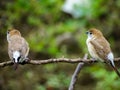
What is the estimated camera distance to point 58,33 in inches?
553

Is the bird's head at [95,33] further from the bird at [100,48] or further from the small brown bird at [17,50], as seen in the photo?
the small brown bird at [17,50]

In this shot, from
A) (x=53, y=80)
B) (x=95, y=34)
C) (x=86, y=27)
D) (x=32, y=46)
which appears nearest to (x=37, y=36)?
(x=32, y=46)

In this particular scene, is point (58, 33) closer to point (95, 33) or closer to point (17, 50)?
point (95, 33)

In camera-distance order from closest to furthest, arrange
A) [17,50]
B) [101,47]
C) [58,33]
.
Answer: [17,50] → [101,47] → [58,33]

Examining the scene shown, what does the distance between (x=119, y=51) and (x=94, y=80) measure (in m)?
1.00

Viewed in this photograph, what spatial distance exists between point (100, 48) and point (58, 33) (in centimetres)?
661

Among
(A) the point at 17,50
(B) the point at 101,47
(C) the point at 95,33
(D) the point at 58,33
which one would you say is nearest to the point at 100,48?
(B) the point at 101,47

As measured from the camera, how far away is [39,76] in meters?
12.6

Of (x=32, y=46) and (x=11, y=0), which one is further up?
(x=11, y=0)

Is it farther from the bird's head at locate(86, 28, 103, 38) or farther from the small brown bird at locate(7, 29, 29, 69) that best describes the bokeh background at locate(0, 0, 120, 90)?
the small brown bird at locate(7, 29, 29, 69)

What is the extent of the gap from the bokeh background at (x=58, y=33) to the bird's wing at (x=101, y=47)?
3764 mm

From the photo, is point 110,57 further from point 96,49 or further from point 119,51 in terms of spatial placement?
point 119,51

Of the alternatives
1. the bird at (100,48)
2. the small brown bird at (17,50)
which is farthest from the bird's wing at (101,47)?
the small brown bird at (17,50)

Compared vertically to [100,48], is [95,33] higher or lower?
higher
